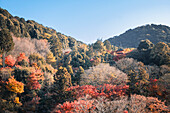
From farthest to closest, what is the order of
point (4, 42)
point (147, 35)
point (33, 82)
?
point (147, 35) → point (4, 42) → point (33, 82)

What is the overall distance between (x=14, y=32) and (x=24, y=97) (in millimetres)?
30329

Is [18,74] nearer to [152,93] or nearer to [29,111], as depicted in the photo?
[29,111]

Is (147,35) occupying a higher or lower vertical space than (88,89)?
higher

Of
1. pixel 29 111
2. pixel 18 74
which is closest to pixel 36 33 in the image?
pixel 18 74

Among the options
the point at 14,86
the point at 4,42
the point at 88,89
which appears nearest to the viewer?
the point at 88,89

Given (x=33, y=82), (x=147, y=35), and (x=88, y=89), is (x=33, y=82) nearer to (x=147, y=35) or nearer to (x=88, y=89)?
(x=88, y=89)

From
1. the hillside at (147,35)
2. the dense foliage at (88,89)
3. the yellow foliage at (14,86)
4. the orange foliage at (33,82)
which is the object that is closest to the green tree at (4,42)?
the dense foliage at (88,89)

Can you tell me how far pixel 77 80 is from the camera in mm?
32312

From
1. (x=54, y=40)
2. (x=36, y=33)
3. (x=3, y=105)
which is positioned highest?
(x=36, y=33)

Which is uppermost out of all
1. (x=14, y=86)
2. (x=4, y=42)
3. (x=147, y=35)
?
(x=147, y=35)

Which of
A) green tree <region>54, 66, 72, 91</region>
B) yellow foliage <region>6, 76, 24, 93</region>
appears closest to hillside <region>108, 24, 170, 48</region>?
green tree <region>54, 66, 72, 91</region>

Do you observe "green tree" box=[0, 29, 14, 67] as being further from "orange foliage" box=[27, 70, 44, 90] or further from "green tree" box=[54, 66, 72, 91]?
"green tree" box=[54, 66, 72, 91]

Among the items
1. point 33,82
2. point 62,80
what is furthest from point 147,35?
point 33,82

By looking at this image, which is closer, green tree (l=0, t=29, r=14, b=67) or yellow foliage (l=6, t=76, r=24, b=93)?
yellow foliage (l=6, t=76, r=24, b=93)
